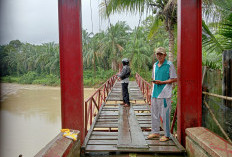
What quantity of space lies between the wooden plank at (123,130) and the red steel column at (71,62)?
70 cm

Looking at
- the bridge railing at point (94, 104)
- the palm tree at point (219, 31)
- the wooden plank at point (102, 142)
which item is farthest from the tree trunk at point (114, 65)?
the wooden plank at point (102, 142)

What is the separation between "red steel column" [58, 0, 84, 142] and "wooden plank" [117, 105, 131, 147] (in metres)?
0.70

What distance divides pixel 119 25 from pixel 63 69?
25164 mm

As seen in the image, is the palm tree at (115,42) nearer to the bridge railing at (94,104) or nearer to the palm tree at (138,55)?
the palm tree at (138,55)

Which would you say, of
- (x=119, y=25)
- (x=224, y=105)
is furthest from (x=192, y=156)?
(x=119, y=25)

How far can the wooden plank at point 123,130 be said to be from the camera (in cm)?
279

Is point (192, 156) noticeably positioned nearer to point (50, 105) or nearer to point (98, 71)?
point (50, 105)

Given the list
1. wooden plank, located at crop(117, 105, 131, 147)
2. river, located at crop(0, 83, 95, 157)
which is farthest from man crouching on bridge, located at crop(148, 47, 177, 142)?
river, located at crop(0, 83, 95, 157)

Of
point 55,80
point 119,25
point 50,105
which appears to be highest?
point 119,25

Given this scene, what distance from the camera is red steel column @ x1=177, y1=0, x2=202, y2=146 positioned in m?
2.61

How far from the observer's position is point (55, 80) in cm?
3722

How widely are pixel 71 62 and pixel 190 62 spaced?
1702mm

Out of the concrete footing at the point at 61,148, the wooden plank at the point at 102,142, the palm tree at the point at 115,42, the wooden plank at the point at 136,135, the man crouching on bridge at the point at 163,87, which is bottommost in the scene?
the wooden plank at the point at 102,142

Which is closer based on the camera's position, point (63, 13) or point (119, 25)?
point (63, 13)
